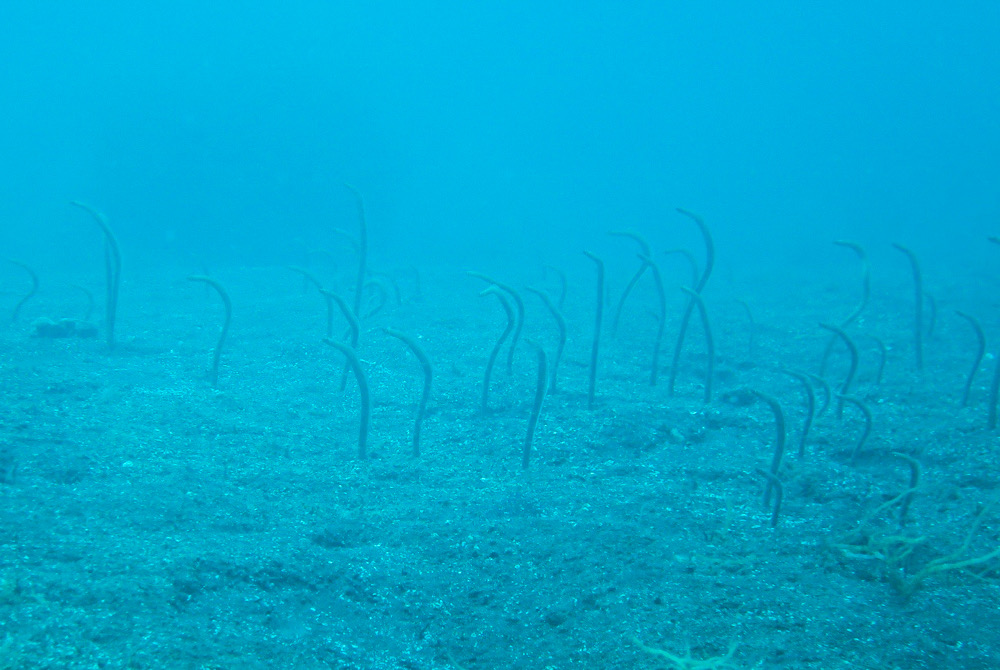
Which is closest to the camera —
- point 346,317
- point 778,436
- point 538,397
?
point 778,436

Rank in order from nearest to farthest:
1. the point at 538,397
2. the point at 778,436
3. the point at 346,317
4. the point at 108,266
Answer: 1. the point at 778,436
2. the point at 538,397
3. the point at 346,317
4. the point at 108,266

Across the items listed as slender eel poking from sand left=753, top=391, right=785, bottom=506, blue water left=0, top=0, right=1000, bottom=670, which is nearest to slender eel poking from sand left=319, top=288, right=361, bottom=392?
blue water left=0, top=0, right=1000, bottom=670

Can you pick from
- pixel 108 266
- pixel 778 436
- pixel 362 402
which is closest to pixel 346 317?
pixel 362 402

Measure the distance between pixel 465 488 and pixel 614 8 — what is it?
313ft

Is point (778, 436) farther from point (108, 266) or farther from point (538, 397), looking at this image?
point (108, 266)

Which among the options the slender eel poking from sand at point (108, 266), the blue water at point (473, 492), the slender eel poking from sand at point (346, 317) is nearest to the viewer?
the blue water at point (473, 492)

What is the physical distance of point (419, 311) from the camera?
10195 millimetres

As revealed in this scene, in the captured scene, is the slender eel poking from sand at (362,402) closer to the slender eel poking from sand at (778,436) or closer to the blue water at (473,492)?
the blue water at (473,492)

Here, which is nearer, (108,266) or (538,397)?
(538,397)

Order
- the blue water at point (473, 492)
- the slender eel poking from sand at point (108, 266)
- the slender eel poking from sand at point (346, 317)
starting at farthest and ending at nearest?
the slender eel poking from sand at point (108, 266), the slender eel poking from sand at point (346, 317), the blue water at point (473, 492)

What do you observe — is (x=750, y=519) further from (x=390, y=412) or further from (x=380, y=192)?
(x=380, y=192)

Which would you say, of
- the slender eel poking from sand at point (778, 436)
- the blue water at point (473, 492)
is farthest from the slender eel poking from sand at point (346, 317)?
the slender eel poking from sand at point (778, 436)

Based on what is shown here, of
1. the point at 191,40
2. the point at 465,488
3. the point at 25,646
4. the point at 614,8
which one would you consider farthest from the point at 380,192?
the point at 614,8

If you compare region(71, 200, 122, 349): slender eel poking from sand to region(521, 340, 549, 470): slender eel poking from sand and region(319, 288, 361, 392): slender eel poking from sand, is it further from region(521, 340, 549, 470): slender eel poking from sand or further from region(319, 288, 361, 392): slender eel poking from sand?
region(521, 340, 549, 470): slender eel poking from sand
